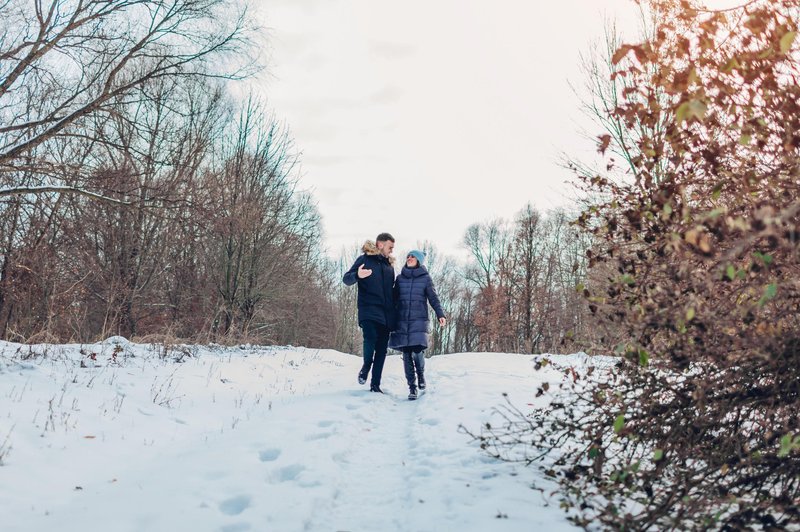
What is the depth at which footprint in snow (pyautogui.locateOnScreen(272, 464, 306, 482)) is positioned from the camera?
366cm

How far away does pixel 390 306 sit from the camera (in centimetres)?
734

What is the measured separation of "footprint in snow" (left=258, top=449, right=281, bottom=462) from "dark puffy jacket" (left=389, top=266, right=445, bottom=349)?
3.00 m

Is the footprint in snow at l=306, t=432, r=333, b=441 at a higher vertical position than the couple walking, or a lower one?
lower

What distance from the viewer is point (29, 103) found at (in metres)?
8.05

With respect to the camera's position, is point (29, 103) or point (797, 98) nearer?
point (797, 98)

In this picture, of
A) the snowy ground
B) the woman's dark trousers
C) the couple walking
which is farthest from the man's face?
the snowy ground

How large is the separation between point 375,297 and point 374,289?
0.40 ft

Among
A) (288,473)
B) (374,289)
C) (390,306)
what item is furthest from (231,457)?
(390,306)

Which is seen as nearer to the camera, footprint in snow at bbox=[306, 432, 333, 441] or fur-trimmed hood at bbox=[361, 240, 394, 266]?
footprint in snow at bbox=[306, 432, 333, 441]

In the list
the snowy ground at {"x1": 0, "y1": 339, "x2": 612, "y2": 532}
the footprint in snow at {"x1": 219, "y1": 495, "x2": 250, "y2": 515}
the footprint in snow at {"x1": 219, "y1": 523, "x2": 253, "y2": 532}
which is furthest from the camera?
the footprint in snow at {"x1": 219, "y1": 495, "x2": 250, "y2": 515}

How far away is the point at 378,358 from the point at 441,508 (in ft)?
14.3

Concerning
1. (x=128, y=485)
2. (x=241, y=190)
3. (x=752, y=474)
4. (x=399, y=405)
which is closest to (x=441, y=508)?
(x=752, y=474)

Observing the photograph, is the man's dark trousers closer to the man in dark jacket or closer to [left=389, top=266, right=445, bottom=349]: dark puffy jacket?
the man in dark jacket

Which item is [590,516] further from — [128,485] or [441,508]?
[128,485]
